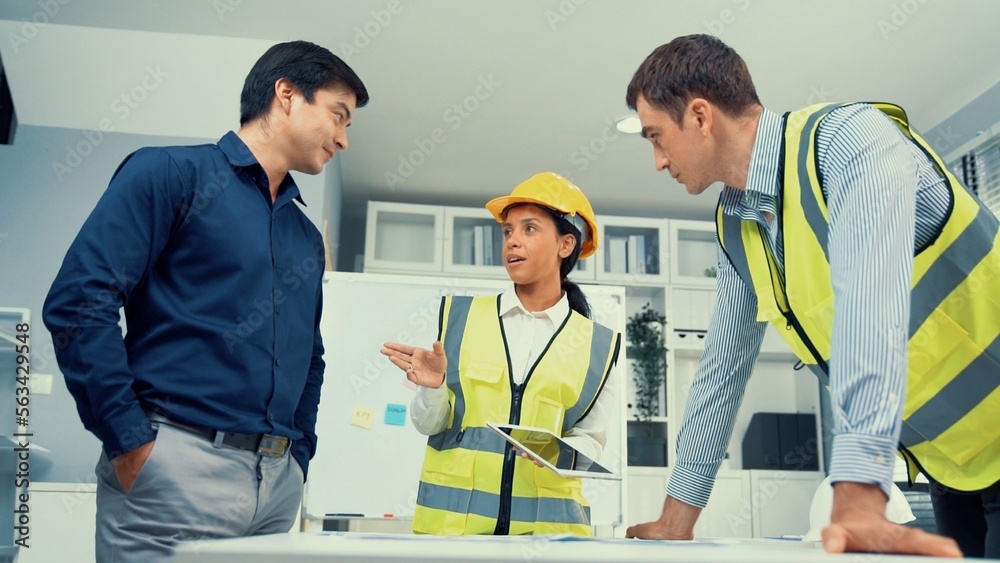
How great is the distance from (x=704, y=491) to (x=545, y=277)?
0.95m

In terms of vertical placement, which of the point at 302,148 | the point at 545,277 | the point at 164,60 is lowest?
the point at 545,277

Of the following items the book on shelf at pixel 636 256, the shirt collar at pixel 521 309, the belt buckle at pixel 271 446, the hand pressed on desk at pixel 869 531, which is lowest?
the hand pressed on desk at pixel 869 531

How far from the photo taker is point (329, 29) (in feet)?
13.0

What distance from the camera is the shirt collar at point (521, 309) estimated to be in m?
2.19

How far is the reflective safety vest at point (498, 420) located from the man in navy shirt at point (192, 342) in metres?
0.38

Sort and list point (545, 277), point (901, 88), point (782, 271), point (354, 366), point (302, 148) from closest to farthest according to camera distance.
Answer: point (782, 271) < point (302, 148) < point (545, 277) < point (354, 366) < point (901, 88)

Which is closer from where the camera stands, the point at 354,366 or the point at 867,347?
the point at 867,347

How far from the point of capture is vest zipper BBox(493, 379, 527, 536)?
1890 mm

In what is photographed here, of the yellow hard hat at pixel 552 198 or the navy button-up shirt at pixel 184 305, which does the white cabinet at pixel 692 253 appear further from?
the navy button-up shirt at pixel 184 305

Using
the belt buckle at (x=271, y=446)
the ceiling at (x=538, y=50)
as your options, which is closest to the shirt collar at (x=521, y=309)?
the belt buckle at (x=271, y=446)

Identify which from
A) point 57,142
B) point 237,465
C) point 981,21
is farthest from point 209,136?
point 981,21

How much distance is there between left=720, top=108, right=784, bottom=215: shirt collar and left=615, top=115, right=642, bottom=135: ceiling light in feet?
11.1

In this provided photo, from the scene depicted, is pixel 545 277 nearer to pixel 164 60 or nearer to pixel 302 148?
pixel 302 148

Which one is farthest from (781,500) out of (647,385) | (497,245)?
(497,245)
